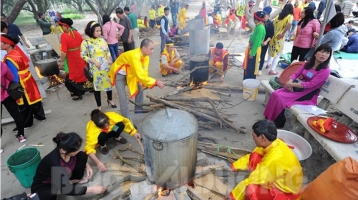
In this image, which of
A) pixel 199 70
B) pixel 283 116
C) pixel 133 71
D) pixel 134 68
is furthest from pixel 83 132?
pixel 283 116

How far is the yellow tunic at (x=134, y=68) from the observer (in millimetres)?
3735

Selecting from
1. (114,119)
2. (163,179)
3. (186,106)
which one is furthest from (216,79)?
(163,179)

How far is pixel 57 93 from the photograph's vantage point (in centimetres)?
621

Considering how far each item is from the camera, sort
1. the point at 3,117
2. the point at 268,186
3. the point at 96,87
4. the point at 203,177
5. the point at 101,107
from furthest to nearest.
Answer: the point at 101,107
the point at 3,117
the point at 96,87
the point at 203,177
the point at 268,186

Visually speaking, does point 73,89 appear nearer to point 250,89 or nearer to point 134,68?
point 134,68

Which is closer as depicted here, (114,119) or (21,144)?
(114,119)

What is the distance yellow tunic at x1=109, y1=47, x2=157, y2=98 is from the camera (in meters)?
3.73

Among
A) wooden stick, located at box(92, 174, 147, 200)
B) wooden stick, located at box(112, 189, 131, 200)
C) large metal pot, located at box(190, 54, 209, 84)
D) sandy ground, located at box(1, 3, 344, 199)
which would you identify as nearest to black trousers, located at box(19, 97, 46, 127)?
sandy ground, located at box(1, 3, 344, 199)

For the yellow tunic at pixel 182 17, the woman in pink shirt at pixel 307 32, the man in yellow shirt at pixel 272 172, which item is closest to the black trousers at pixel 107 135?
the man in yellow shirt at pixel 272 172

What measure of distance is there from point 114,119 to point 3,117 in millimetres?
3295

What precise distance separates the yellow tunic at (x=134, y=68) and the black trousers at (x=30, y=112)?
5.97ft

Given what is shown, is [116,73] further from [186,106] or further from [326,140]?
[326,140]

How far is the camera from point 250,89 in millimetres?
5324

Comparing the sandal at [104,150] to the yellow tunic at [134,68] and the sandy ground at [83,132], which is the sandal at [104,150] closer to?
the sandy ground at [83,132]
